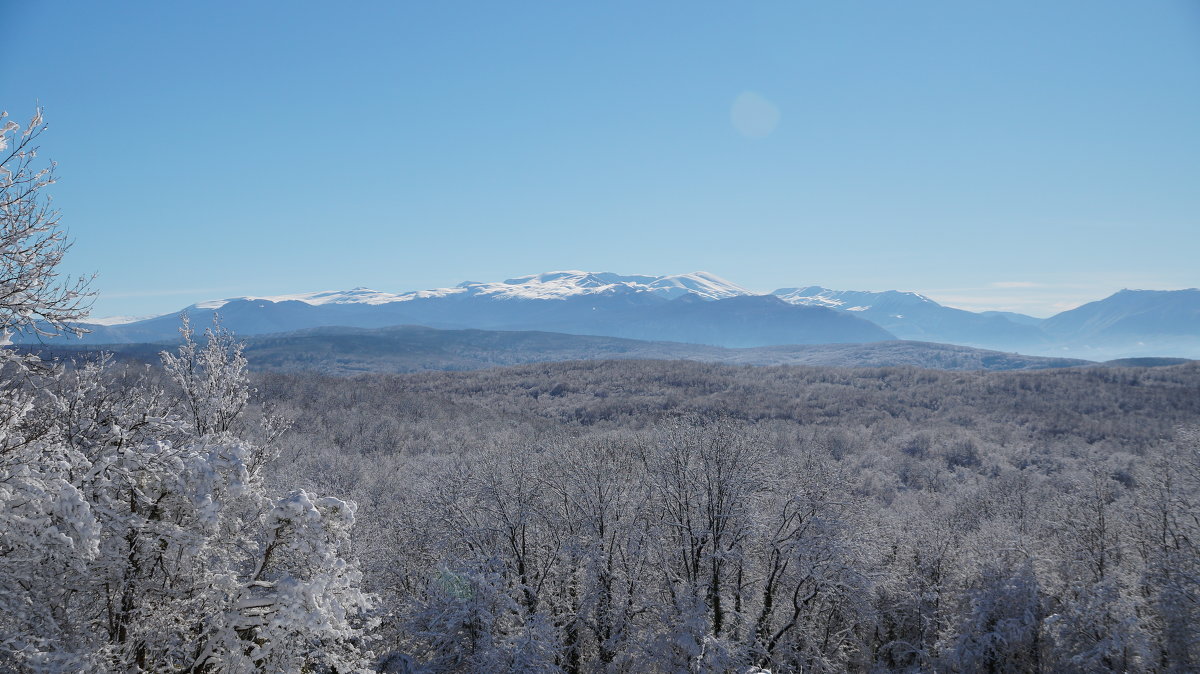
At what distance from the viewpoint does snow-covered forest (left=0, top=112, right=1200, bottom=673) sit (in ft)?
31.7

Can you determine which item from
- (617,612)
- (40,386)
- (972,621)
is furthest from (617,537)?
(40,386)

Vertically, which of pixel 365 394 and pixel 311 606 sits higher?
pixel 311 606

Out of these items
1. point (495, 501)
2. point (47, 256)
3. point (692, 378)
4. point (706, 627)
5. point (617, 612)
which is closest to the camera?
point (47, 256)

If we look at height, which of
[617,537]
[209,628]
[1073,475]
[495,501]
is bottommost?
[1073,475]

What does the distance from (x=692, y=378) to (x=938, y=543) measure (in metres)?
144

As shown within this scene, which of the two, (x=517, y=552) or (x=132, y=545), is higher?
(x=132, y=545)

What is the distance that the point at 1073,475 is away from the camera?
75.7 meters

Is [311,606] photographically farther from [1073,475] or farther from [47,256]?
[1073,475]

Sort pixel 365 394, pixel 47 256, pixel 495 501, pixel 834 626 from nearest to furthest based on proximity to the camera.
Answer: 1. pixel 47 256
2. pixel 495 501
3. pixel 834 626
4. pixel 365 394

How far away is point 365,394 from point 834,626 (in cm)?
11817

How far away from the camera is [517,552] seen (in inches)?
1112

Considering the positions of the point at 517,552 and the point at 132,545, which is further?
the point at 517,552

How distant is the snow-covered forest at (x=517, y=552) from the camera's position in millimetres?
9656

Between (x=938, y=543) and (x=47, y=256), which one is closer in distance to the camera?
(x=47, y=256)
